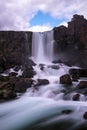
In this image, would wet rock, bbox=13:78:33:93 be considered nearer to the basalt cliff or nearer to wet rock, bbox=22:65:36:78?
wet rock, bbox=22:65:36:78

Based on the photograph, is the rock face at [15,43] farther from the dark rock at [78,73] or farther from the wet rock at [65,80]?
the wet rock at [65,80]

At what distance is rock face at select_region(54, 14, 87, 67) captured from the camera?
1480 inches

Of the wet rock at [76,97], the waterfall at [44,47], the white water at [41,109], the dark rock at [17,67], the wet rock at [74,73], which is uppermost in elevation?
the waterfall at [44,47]

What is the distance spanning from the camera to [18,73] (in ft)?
107

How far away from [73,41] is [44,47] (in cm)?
443

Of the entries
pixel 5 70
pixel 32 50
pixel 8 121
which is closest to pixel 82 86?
pixel 8 121

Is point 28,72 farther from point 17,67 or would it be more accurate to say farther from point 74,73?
point 74,73

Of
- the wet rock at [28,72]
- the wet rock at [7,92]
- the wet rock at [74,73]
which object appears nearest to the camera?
the wet rock at [7,92]

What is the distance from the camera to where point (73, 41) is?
38906 mm

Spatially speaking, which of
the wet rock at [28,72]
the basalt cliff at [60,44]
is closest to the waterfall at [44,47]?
the basalt cliff at [60,44]

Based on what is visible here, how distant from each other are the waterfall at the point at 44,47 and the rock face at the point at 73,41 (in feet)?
2.94

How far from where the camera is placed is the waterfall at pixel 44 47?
4007 cm

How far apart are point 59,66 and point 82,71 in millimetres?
3181

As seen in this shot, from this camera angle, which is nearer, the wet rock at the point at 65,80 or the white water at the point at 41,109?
the white water at the point at 41,109
